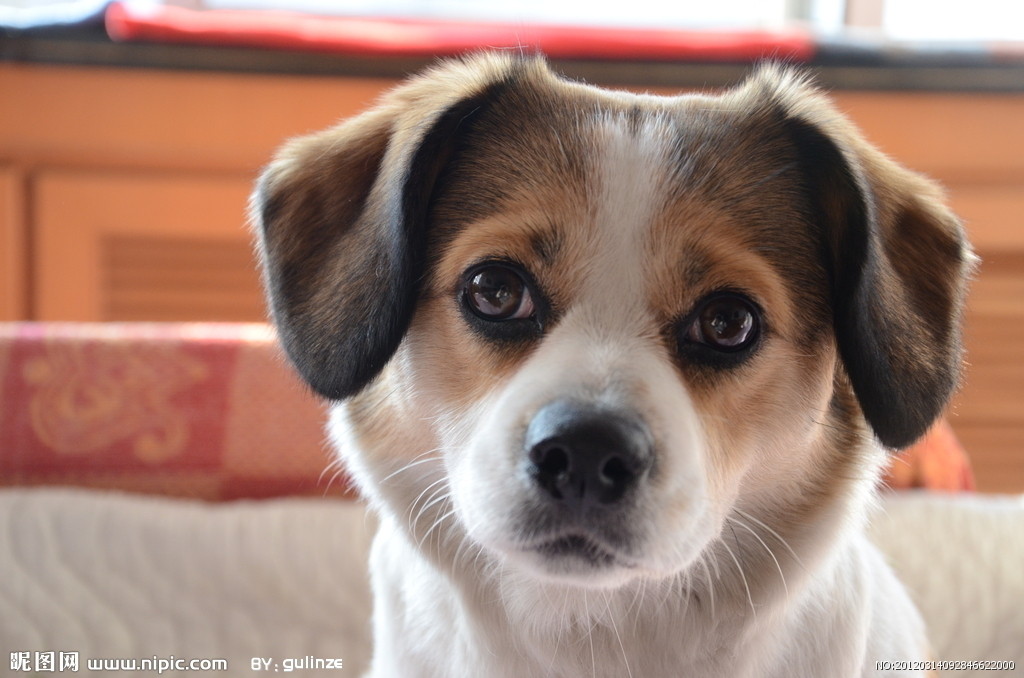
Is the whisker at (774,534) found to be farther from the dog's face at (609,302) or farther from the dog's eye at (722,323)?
the dog's eye at (722,323)

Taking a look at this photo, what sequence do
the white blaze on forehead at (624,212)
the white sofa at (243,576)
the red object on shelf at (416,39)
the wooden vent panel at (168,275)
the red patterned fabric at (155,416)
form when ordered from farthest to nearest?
the wooden vent panel at (168,275) < the red object on shelf at (416,39) < the red patterned fabric at (155,416) < the white sofa at (243,576) < the white blaze on forehead at (624,212)

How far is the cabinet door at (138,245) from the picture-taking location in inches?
98.6

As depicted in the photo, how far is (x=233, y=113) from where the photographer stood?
8.16 ft

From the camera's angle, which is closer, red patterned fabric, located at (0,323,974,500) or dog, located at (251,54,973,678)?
dog, located at (251,54,973,678)

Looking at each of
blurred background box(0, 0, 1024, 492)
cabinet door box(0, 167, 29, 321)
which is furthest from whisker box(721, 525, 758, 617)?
cabinet door box(0, 167, 29, 321)

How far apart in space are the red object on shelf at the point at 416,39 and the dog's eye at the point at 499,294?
64.0 inches

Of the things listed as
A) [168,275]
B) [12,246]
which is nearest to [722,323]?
[168,275]

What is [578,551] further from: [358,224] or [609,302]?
[358,224]

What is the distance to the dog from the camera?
90cm

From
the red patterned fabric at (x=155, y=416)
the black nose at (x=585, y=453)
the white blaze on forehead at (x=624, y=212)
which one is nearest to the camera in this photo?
the black nose at (x=585, y=453)

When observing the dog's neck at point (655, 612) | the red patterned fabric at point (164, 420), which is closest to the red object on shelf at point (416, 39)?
the red patterned fabric at point (164, 420)

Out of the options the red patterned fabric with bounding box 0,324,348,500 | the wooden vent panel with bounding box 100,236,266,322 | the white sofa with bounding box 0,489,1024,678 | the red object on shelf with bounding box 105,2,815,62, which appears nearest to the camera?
the white sofa with bounding box 0,489,1024,678

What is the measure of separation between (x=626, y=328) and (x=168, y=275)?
1.99 m

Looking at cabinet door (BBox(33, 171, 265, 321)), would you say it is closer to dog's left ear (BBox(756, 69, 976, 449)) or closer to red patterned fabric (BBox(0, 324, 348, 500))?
red patterned fabric (BBox(0, 324, 348, 500))
